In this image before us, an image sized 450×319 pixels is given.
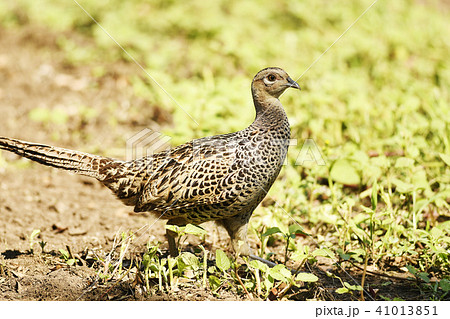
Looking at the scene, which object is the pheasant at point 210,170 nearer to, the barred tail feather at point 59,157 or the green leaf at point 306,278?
the barred tail feather at point 59,157

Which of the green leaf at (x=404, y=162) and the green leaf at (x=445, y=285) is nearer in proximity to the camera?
the green leaf at (x=445, y=285)

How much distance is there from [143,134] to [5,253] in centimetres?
320

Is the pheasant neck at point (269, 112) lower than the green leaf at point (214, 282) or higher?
higher

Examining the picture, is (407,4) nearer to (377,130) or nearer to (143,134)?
(377,130)

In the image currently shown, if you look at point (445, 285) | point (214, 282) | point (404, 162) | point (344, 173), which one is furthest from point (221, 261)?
point (344, 173)

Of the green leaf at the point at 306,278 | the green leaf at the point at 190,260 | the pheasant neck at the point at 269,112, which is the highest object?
the pheasant neck at the point at 269,112

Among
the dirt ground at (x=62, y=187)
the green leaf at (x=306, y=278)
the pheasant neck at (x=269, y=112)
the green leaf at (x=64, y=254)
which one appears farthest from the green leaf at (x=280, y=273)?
the green leaf at (x=64, y=254)

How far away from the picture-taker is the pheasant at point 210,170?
4.05m

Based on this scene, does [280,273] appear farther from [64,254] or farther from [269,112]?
[64,254]

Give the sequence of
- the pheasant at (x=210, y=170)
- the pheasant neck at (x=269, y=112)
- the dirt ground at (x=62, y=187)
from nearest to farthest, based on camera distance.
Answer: the dirt ground at (x=62, y=187) → the pheasant at (x=210, y=170) → the pheasant neck at (x=269, y=112)

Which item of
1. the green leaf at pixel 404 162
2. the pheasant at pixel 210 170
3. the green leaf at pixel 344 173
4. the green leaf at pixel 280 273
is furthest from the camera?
the green leaf at pixel 344 173

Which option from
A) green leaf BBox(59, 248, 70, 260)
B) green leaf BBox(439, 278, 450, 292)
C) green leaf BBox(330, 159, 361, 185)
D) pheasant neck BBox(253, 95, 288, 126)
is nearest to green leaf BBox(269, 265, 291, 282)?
green leaf BBox(439, 278, 450, 292)

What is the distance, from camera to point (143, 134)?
7.40 metres

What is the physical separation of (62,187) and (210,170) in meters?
2.78
